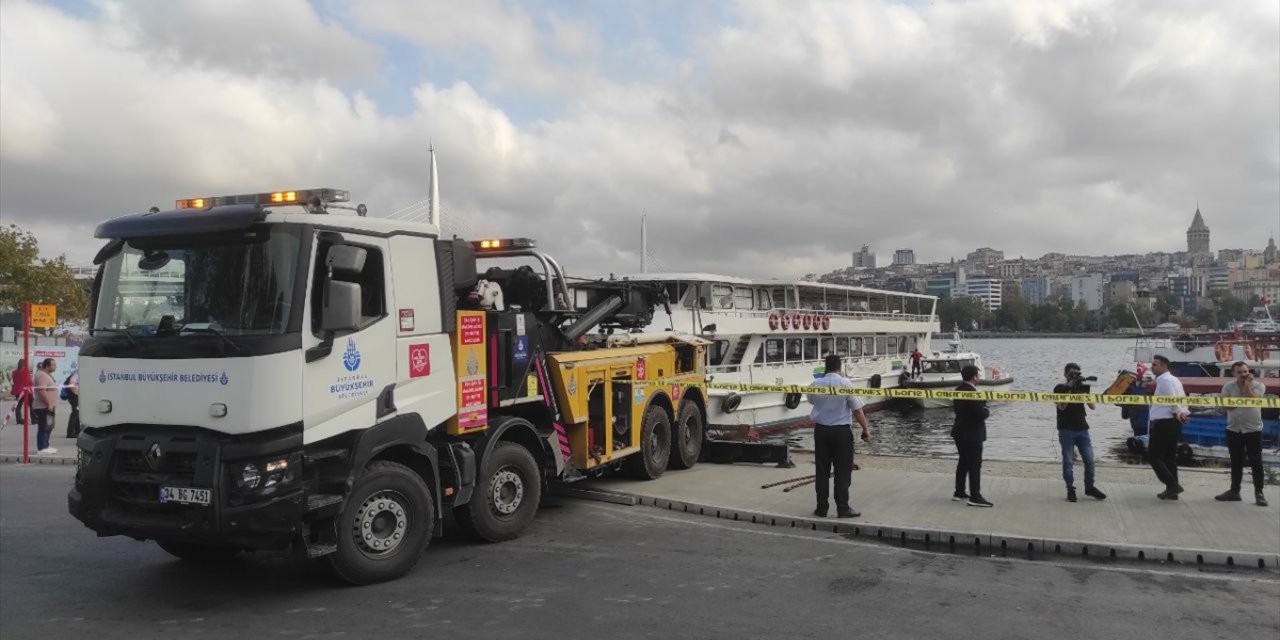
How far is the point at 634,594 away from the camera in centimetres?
632

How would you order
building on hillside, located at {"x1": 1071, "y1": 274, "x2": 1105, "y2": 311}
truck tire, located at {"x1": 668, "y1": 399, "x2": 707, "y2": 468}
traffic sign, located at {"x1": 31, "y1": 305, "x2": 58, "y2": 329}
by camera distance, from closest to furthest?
truck tire, located at {"x1": 668, "y1": 399, "x2": 707, "y2": 468} < traffic sign, located at {"x1": 31, "y1": 305, "x2": 58, "y2": 329} < building on hillside, located at {"x1": 1071, "y1": 274, "x2": 1105, "y2": 311}

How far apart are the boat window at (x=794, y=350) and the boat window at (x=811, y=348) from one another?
54cm

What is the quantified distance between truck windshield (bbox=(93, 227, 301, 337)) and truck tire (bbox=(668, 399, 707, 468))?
694 cm

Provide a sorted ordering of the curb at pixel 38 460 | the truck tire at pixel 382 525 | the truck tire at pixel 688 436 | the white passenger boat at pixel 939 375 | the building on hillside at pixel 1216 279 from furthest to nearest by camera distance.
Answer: the building on hillside at pixel 1216 279 < the white passenger boat at pixel 939 375 < the curb at pixel 38 460 < the truck tire at pixel 688 436 < the truck tire at pixel 382 525

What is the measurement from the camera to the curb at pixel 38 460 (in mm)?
14008

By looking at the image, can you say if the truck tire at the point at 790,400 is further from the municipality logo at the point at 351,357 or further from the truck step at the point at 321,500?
the truck step at the point at 321,500

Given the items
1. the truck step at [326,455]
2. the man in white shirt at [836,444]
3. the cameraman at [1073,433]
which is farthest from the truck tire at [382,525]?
the cameraman at [1073,433]

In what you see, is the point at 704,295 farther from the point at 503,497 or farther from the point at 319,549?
the point at 319,549

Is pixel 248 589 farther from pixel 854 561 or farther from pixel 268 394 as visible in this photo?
pixel 854 561

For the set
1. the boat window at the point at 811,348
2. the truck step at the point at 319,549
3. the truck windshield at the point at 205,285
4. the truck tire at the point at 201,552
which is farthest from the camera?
the boat window at the point at 811,348

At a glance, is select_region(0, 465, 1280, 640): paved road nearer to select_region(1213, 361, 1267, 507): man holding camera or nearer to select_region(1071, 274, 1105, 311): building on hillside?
select_region(1213, 361, 1267, 507): man holding camera

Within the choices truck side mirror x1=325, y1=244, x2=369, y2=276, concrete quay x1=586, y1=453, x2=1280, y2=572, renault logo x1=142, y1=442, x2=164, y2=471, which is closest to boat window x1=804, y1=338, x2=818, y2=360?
concrete quay x1=586, y1=453, x2=1280, y2=572

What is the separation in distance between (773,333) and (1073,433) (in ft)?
55.3

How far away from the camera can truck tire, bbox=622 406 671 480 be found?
36.2ft
